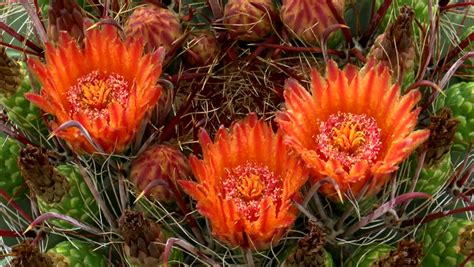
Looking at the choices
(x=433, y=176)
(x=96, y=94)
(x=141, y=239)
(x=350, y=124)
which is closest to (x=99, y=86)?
(x=96, y=94)

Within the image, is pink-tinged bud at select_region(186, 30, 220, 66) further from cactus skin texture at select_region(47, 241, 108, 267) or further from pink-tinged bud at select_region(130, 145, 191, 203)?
cactus skin texture at select_region(47, 241, 108, 267)

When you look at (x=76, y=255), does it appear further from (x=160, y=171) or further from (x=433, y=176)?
(x=433, y=176)

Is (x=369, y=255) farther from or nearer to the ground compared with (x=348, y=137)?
nearer to the ground

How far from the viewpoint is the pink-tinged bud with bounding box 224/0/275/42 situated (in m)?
1.10

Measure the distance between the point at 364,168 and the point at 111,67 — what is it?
1.20 ft

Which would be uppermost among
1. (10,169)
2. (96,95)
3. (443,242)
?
(96,95)

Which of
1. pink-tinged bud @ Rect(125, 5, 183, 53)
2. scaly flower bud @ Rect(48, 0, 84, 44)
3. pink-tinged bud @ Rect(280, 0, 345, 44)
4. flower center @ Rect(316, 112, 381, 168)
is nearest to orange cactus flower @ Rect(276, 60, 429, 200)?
flower center @ Rect(316, 112, 381, 168)

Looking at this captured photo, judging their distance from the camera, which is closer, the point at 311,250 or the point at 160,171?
the point at 311,250

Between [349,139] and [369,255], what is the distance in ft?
0.47

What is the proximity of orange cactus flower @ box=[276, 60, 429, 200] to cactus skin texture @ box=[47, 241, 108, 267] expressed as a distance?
304 millimetres

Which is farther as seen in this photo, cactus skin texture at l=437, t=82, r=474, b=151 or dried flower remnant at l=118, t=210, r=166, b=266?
cactus skin texture at l=437, t=82, r=474, b=151

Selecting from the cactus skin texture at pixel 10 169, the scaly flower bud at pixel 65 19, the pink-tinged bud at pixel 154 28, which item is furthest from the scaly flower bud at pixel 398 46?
the cactus skin texture at pixel 10 169

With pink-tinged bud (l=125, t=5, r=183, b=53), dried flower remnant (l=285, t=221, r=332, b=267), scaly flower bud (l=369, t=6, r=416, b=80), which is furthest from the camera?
pink-tinged bud (l=125, t=5, r=183, b=53)

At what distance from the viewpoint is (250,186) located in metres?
0.96
